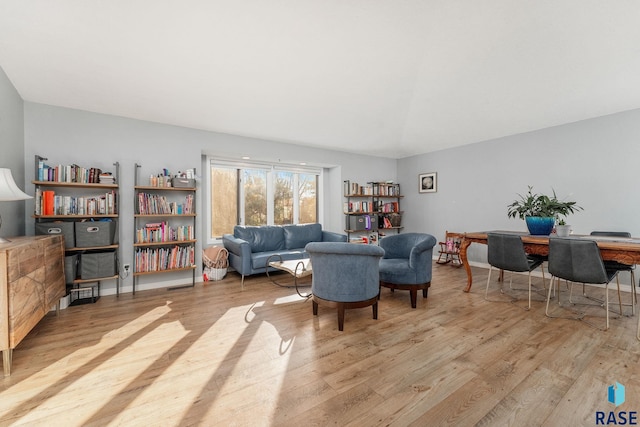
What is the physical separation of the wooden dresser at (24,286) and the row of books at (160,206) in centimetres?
113

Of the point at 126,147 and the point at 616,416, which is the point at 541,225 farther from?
the point at 126,147

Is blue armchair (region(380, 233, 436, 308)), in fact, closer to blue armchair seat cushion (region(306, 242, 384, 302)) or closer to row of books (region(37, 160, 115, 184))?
blue armchair seat cushion (region(306, 242, 384, 302))

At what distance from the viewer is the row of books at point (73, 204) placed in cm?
312

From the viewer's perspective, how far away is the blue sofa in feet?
13.6

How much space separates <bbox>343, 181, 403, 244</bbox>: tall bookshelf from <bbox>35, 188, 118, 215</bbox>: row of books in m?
4.23

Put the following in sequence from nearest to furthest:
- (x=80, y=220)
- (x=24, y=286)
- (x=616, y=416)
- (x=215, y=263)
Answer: (x=616, y=416)
(x=24, y=286)
(x=80, y=220)
(x=215, y=263)

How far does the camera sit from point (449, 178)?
19.0ft

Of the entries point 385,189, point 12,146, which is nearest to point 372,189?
point 385,189

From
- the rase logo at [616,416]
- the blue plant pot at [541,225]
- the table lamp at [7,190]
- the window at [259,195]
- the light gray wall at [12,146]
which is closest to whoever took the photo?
the rase logo at [616,416]

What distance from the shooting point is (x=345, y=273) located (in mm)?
2531

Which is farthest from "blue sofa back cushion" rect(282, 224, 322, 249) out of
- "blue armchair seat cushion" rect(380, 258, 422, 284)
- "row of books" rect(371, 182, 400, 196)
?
"blue armchair seat cushion" rect(380, 258, 422, 284)

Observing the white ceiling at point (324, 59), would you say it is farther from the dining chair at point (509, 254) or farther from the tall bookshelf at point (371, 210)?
the tall bookshelf at point (371, 210)

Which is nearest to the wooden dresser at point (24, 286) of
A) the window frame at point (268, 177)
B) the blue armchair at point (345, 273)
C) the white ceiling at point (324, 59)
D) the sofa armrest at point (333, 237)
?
the white ceiling at point (324, 59)

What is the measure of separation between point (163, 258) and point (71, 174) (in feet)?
4.98
